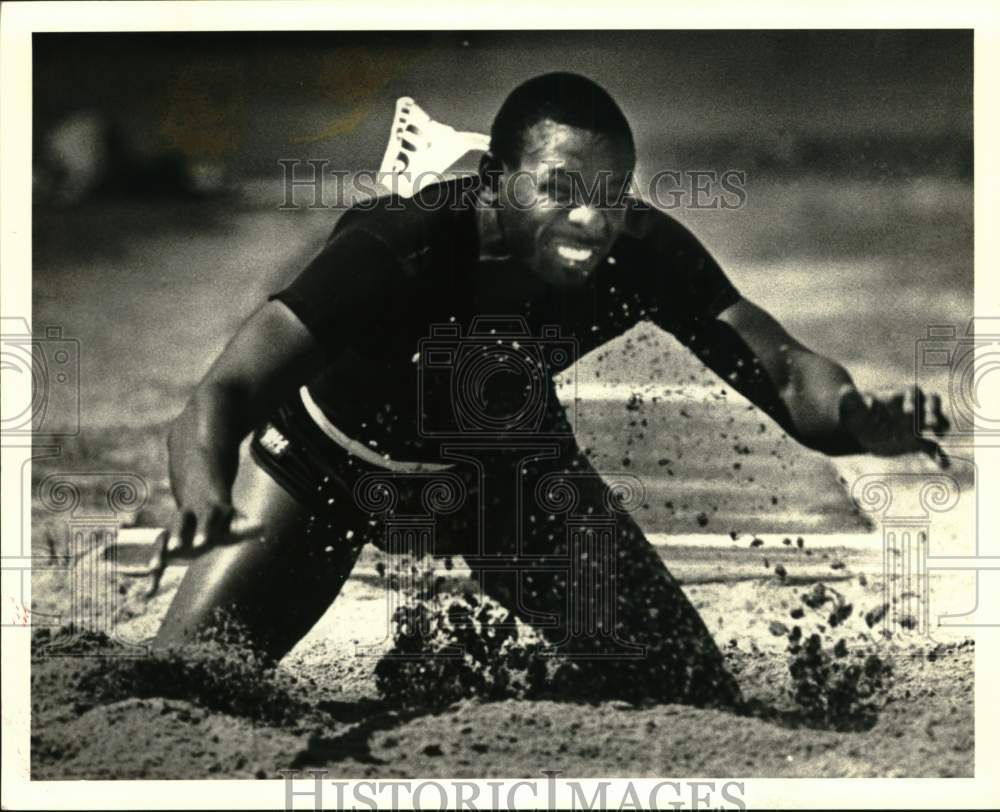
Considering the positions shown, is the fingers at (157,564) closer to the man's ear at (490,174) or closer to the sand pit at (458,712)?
the sand pit at (458,712)

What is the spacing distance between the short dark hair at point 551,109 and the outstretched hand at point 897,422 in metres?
1.33

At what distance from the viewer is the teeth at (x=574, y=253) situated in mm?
4867

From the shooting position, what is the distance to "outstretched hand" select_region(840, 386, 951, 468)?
16.3ft

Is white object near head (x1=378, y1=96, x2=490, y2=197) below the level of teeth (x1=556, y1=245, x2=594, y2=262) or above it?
above

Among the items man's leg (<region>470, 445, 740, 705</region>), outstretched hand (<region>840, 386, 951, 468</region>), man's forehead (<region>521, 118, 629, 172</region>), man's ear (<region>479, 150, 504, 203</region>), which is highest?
man's forehead (<region>521, 118, 629, 172</region>)

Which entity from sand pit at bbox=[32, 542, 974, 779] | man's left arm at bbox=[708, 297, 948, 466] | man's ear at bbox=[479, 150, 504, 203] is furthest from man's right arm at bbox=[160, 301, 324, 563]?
man's left arm at bbox=[708, 297, 948, 466]

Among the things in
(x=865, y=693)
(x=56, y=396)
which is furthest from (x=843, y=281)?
(x=56, y=396)

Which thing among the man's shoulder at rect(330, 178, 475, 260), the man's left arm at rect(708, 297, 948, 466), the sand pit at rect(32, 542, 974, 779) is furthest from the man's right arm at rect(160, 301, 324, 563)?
the man's left arm at rect(708, 297, 948, 466)

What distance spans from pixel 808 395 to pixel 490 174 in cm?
140

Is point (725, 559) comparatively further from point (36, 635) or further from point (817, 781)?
point (36, 635)

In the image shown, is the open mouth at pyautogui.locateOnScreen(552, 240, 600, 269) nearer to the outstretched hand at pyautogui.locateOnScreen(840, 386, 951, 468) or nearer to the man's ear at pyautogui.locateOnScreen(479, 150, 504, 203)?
the man's ear at pyautogui.locateOnScreen(479, 150, 504, 203)

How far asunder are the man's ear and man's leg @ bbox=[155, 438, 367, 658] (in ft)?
3.92

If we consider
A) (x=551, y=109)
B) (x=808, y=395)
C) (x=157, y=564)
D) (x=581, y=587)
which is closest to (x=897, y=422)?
(x=808, y=395)

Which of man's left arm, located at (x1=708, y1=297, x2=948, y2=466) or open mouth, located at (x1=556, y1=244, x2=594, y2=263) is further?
man's left arm, located at (x1=708, y1=297, x2=948, y2=466)
